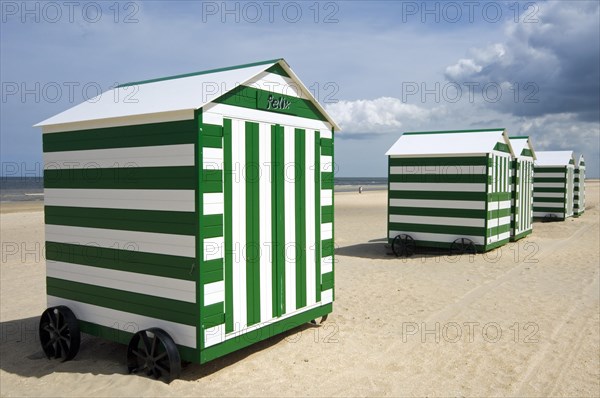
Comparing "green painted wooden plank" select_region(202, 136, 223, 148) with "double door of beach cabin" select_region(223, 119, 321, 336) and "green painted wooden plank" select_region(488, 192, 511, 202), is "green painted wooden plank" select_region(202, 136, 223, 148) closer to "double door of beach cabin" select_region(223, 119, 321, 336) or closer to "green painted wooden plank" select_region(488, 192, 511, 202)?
"double door of beach cabin" select_region(223, 119, 321, 336)

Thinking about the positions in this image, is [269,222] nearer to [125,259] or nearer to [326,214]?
[326,214]

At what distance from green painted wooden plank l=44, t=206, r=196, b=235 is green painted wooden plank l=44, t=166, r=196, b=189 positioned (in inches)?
10.4

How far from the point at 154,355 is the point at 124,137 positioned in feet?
7.40

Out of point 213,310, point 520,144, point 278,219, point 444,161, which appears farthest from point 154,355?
point 520,144

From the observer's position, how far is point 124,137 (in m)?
5.57

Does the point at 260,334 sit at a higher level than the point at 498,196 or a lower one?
lower

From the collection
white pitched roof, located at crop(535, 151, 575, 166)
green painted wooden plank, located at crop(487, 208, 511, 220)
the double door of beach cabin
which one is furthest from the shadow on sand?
white pitched roof, located at crop(535, 151, 575, 166)

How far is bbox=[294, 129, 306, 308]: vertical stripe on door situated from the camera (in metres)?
6.39

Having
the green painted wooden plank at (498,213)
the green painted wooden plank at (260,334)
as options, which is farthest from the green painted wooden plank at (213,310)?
the green painted wooden plank at (498,213)

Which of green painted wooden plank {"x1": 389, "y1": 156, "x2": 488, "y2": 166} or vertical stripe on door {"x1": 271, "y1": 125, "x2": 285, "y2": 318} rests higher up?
green painted wooden plank {"x1": 389, "y1": 156, "x2": 488, "y2": 166}

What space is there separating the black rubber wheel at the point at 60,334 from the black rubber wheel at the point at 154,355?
955 mm

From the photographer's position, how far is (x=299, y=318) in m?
6.50

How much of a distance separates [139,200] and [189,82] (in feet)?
5.54

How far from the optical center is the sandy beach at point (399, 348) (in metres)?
5.12
